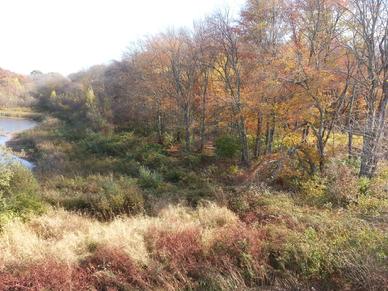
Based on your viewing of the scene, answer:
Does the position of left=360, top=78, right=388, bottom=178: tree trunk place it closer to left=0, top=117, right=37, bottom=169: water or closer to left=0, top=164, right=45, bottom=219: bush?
left=0, top=164, right=45, bottom=219: bush

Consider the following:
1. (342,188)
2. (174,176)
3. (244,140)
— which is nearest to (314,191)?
(342,188)

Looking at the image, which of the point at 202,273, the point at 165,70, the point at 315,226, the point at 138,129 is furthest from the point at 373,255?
the point at 138,129

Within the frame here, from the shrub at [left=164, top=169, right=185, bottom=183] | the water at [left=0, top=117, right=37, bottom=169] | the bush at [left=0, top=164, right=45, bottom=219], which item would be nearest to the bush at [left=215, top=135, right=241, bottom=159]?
the shrub at [left=164, top=169, right=185, bottom=183]

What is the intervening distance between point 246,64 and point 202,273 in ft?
41.7

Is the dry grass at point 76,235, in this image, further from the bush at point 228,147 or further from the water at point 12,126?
the water at point 12,126

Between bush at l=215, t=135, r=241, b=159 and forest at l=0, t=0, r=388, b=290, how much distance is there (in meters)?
0.09

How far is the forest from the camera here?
5.75 metres

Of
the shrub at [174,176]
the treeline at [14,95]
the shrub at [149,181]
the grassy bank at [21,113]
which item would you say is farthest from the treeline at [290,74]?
the treeline at [14,95]

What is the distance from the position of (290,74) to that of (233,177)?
230 inches

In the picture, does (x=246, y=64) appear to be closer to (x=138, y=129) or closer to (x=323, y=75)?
(x=323, y=75)

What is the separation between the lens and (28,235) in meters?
7.12

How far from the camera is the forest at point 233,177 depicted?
575cm

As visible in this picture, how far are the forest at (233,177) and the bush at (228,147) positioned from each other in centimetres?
9

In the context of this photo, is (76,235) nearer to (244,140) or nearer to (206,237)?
(206,237)
